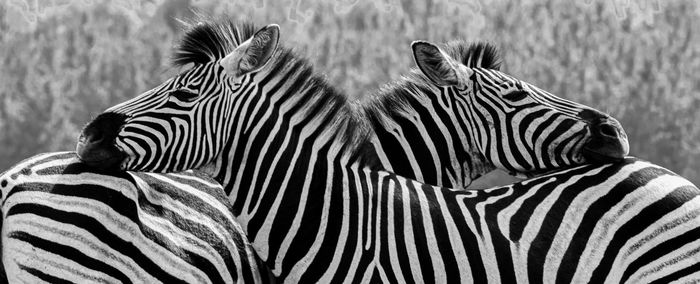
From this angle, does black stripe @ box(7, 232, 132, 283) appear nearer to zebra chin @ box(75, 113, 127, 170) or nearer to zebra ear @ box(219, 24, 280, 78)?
zebra chin @ box(75, 113, 127, 170)

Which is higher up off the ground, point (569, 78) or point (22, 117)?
point (22, 117)

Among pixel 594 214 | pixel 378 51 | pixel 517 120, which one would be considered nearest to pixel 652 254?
pixel 594 214

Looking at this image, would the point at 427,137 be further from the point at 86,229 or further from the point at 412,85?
the point at 86,229

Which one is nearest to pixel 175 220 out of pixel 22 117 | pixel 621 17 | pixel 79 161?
pixel 79 161

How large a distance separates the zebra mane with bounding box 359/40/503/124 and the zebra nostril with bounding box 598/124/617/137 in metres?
1.02

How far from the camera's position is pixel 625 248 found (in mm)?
5527

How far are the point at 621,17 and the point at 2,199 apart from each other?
29.1 metres

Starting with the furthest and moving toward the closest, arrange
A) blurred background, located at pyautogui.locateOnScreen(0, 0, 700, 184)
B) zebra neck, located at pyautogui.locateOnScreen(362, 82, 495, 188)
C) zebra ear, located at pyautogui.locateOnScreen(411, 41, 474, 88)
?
1. blurred background, located at pyautogui.locateOnScreen(0, 0, 700, 184)
2. zebra neck, located at pyautogui.locateOnScreen(362, 82, 495, 188)
3. zebra ear, located at pyautogui.locateOnScreen(411, 41, 474, 88)

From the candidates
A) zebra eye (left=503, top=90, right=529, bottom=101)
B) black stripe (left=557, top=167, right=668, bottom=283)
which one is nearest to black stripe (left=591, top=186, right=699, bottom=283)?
black stripe (left=557, top=167, right=668, bottom=283)

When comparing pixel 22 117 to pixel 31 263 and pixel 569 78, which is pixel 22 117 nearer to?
pixel 569 78

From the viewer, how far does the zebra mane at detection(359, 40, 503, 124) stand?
21.3 feet

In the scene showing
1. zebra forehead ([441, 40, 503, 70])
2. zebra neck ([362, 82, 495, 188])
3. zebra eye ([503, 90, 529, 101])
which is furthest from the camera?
zebra forehead ([441, 40, 503, 70])

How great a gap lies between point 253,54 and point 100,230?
1.29 m

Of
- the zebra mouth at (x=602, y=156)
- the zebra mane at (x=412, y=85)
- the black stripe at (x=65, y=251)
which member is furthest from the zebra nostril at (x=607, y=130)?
the black stripe at (x=65, y=251)
